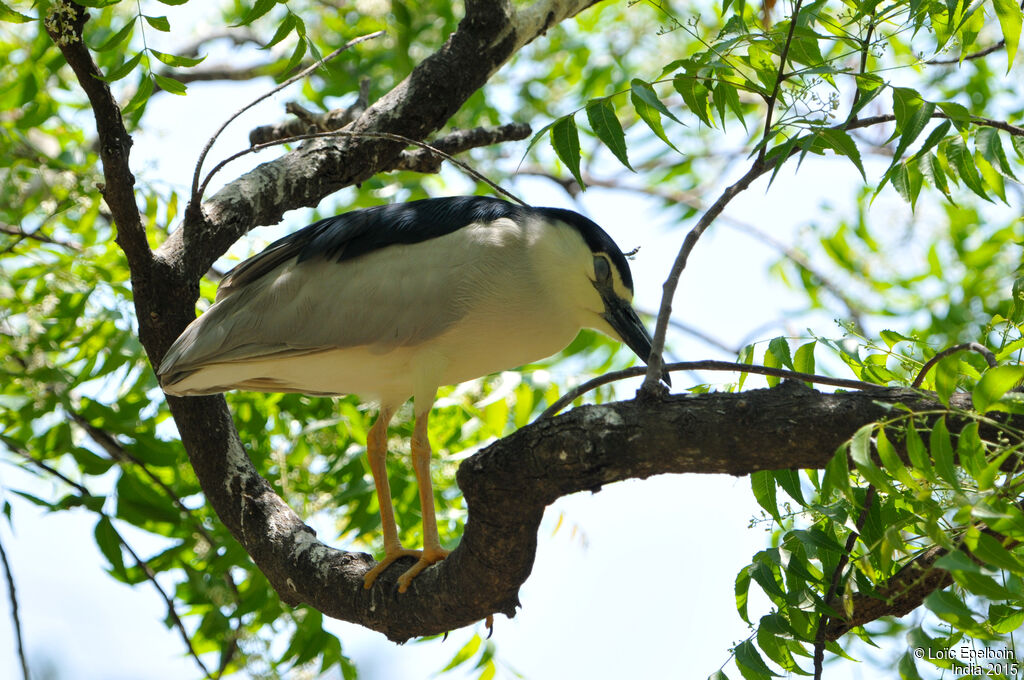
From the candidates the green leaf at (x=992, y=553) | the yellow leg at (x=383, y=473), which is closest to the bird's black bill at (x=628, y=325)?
the yellow leg at (x=383, y=473)

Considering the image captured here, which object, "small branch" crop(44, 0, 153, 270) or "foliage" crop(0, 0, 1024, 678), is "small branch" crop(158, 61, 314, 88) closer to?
"foliage" crop(0, 0, 1024, 678)

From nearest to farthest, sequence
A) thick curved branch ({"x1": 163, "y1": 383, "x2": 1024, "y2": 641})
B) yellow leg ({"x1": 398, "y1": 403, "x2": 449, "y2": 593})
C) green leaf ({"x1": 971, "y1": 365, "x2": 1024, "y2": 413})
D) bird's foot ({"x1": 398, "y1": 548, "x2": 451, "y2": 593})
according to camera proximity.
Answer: green leaf ({"x1": 971, "y1": 365, "x2": 1024, "y2": 413})
thick curved branch ({"x1": 163, "y1": 383, "x2": 1024, "y2": 641})
bird's foot ({"x1": 398, "y1": 548, "x2": 451, "y2": 593})
yellow leg ({"x1": 398, "y1": 403, "x2": 449, "y2": 593})

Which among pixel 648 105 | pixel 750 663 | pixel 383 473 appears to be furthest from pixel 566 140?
pixel 383 473

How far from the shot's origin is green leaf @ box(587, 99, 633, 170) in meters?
2.23

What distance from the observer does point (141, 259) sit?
9.30 feet

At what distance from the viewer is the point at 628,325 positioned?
3160mm

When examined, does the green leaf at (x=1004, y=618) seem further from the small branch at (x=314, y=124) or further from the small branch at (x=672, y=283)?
the small branch at (x=314, y=124)

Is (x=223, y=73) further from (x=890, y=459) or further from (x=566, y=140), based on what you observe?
(x=890, y=459)

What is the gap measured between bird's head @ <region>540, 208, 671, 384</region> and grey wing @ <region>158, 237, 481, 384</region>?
40 cm

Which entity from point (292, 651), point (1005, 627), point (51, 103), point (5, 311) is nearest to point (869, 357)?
point (1005, 627)

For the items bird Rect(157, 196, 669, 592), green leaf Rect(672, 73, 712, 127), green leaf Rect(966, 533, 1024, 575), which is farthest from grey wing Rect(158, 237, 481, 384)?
green leaf Rect(966, 533, 1024, 575)

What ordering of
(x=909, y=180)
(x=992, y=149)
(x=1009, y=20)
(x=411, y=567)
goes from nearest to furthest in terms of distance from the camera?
(x=1009, y=20) → (x=992, y=149) → (x=909, y=180) → (x=411, y=567)

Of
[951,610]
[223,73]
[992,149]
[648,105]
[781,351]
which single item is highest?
[223,73]

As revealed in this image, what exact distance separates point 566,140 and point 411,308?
92 centimetres
